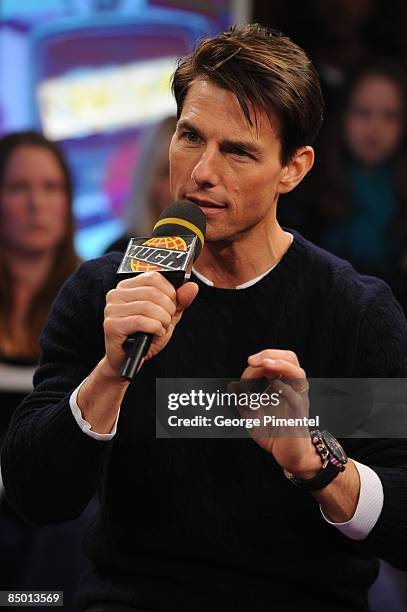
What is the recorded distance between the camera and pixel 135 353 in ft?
3.40

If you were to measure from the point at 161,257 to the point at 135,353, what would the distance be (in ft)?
0.39

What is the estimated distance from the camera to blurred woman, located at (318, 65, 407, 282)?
9.74 ft

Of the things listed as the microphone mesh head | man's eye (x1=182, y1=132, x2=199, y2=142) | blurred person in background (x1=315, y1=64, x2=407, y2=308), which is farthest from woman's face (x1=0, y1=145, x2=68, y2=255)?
the microphone mesh head

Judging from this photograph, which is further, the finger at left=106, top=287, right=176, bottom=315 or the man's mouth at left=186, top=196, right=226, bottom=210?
the man's mouth at left=186, top=196, right=226, bottom=210

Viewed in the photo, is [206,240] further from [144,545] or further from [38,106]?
[38,106]

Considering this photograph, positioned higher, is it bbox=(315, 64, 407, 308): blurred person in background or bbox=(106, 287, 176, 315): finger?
bbox=(106, 287, 176, 315): finger

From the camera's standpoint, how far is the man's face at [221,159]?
131cm

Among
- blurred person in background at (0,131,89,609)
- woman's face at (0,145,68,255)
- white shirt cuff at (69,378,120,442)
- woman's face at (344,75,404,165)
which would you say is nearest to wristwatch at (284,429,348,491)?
white shirt cuff at (69,378,120,442)

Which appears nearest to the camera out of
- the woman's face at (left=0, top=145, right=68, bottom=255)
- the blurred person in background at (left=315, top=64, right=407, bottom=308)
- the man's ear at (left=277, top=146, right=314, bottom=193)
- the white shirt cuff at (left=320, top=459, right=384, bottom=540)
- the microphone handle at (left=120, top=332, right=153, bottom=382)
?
the microphone handle at (left=120, top=332, right=153, bottom=382)

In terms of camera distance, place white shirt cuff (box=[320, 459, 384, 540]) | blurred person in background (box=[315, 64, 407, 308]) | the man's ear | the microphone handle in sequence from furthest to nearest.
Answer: blurred person in background (box=[315, 64, 407, 308]) < the man's ear < white shirt cuff (box=[320, 459, 384, 540]) < the microphone handle

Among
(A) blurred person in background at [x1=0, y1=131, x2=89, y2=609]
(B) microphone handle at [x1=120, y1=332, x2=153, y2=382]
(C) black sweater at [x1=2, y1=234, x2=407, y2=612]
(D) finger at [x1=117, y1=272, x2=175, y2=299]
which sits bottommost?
(A) blurred person in background at [x1=0, y1=131, x2=89, y2=609]

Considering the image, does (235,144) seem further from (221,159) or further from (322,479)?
(322,479)

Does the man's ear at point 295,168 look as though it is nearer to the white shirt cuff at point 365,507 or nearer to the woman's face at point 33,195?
the white shirt cuff at point 365,507

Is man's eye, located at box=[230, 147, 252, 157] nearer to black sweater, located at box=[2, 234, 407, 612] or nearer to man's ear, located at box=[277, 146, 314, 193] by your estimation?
man's ear, located at box=[277, 146, 314, 193]
